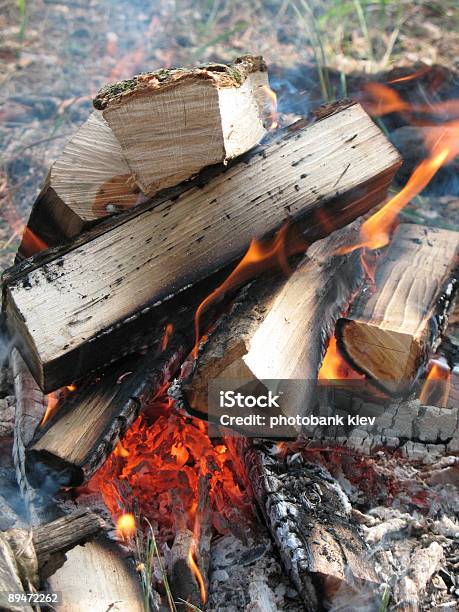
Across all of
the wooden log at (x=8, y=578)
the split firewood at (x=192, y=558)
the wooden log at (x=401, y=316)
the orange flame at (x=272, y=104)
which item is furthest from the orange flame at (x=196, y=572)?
the orange flame at (x=272, y=104)

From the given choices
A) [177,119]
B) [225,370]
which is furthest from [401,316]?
[177,119]

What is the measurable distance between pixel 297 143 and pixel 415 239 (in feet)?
2.07

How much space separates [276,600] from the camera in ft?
5.32

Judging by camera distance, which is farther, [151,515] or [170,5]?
[170,5]

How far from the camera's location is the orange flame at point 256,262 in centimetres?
193

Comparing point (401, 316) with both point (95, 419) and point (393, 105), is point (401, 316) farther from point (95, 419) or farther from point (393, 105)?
point (393, 105)

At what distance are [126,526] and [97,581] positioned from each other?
0.62 ft

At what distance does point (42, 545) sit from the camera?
1.46 meters

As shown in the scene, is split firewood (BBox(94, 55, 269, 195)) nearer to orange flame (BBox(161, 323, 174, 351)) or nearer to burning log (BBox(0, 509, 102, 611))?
orange flame (BBox(161, 323, 174, 351))

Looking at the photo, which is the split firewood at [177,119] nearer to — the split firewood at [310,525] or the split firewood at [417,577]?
the split firewood at [310,525]

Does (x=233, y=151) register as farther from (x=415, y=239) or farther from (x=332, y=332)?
(x=415, y=239)

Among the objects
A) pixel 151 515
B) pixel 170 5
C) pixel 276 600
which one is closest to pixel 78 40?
Result: pixel 170 5

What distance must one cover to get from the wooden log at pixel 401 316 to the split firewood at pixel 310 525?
0.35m

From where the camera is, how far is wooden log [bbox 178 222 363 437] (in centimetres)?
174
